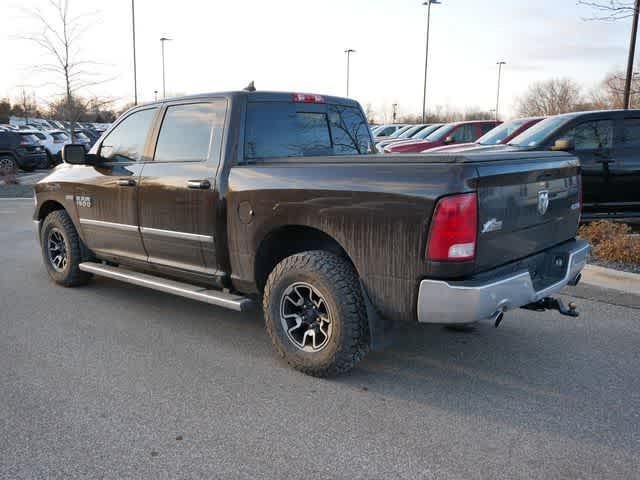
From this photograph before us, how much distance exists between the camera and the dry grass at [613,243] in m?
6.49

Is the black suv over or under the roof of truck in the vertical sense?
under

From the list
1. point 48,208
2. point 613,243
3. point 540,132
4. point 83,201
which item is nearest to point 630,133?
point 540,132

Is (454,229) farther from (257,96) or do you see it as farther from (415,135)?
(415,135)

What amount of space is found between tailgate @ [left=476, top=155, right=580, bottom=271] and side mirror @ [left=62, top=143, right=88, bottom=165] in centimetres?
378

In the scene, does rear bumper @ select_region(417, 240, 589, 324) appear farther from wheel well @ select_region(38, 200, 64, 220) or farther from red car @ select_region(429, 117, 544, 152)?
Answer: red car @ select_region(429, 117, 544, 152)

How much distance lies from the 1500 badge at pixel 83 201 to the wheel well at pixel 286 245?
2.28 meters

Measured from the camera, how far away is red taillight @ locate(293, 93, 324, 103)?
472cm

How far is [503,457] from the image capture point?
2.92 meters

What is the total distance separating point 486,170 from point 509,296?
745mm

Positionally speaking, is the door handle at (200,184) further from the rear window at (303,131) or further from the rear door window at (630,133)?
Answer: the rear door window at (630,133)

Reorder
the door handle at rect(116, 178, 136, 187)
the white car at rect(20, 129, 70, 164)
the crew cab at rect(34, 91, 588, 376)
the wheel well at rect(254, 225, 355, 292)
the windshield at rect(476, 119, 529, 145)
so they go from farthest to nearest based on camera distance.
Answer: the white car at rect(20, 129, 70, 164), the windshield at rect(476, 119, 529, 145), the door handle at rect(116, 178, 136, 187), the wheel well at rect(254, 225, 355, 292), the crew cab at rect(34, 91, 588, 376)

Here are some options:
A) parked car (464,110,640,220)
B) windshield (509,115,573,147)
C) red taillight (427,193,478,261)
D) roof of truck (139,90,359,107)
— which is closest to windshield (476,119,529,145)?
windshield (509,115,573,147)

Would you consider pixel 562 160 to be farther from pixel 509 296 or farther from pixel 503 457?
pixel 503 457

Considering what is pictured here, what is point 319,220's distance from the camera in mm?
3713
